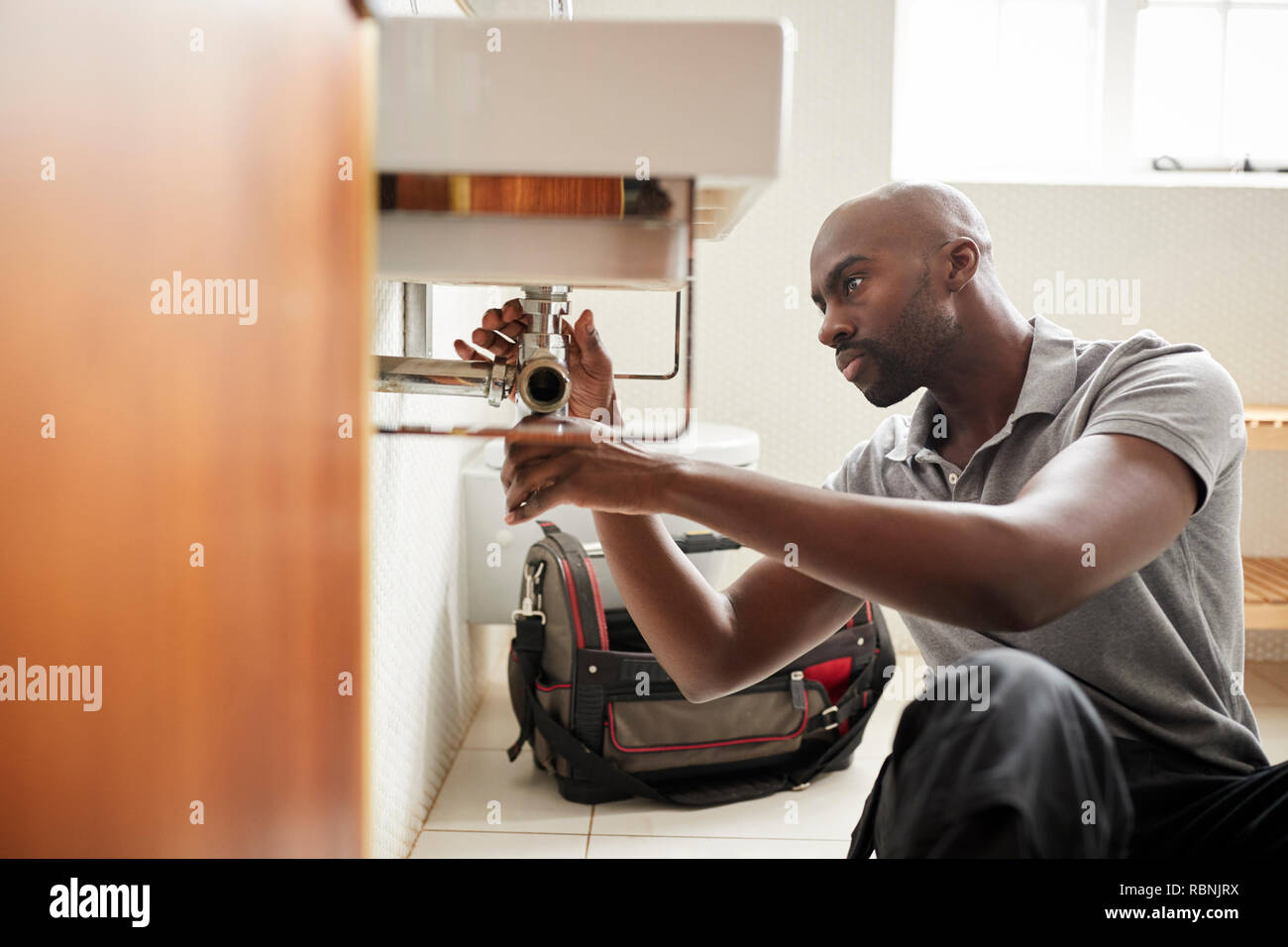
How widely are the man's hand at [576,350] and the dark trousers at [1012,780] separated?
1.17ft

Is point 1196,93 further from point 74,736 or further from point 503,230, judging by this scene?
point 74,736

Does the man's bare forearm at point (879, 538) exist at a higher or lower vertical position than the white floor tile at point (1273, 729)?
higher

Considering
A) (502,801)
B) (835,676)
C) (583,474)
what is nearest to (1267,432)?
(835,676)

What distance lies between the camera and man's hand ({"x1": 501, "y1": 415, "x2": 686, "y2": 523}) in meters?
0.61

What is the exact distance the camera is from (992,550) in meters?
0.62

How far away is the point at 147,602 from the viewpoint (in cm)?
45

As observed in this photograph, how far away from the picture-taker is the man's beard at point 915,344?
39.0 inches

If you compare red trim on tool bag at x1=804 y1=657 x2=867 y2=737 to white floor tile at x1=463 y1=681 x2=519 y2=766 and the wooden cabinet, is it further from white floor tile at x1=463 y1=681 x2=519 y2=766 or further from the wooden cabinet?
the wooden cabinet

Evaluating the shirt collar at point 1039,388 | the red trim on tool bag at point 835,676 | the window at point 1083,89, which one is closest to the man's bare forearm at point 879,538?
the shirt collar at point 1039,388

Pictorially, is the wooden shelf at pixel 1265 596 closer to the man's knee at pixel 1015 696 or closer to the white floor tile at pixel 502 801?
the white floor tile at pixel 502 801

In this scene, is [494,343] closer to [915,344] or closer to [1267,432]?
[915,344]

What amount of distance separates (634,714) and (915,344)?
844 millimetres

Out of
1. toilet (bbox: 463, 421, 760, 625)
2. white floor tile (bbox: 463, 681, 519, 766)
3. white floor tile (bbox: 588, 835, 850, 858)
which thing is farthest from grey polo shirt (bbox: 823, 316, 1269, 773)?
white floor tile (bbox: 463, 681, 519, 766)
